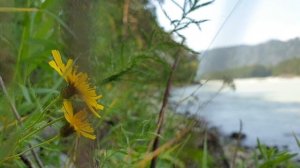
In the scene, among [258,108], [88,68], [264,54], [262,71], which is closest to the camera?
[88,68]

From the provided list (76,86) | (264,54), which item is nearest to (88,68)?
(76,86)

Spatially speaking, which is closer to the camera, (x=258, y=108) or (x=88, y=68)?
(x=88, y=68)

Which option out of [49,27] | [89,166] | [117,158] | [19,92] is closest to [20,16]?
[49,27]

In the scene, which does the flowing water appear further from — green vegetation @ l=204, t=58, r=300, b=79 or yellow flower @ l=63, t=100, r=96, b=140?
yellow flower @ l=63, t=100, r=96, b=140

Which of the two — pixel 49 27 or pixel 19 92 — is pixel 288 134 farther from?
pixel 19 92

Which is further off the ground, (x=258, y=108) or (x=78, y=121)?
(x=78, y=121)

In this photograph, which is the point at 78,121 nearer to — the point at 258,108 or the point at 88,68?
the point at 88,68
